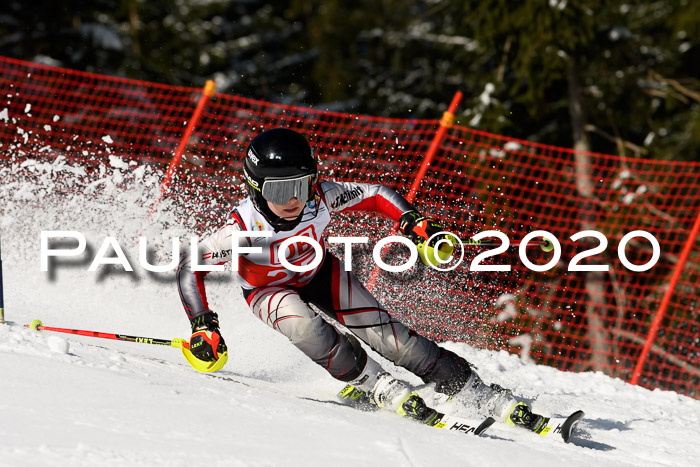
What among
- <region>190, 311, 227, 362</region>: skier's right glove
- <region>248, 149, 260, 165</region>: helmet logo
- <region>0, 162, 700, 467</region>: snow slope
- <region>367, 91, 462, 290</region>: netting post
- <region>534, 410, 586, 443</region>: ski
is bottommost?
<region>534, 410, 586, 443</region>: ski

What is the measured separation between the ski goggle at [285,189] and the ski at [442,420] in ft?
3.29

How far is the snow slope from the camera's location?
2.66 m

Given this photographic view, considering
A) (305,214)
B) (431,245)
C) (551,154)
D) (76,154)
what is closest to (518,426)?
(431,245)

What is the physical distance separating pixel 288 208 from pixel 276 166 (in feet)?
0.76

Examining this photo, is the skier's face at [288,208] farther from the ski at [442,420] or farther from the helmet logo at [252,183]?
the ski at [442,420]

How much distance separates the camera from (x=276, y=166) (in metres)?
3.84

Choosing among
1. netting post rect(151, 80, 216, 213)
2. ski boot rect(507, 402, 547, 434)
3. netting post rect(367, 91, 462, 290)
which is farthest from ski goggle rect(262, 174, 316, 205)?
netting post rect(151, 80, 216, 213)

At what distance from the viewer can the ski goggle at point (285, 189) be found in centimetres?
388

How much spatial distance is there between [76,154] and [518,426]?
4.81 meters

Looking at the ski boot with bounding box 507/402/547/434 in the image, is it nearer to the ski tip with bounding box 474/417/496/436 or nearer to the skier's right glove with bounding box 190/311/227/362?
the ski tip with bounding box 474/417/496/436

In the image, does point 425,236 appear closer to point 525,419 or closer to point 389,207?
point 389,207

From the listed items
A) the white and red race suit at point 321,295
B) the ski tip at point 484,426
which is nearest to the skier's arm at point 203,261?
the white and red race suit at point 321,295

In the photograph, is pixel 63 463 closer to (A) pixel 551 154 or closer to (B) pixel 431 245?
(B) pixel 431 245

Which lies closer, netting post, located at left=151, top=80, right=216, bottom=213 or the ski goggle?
the ski goggle
